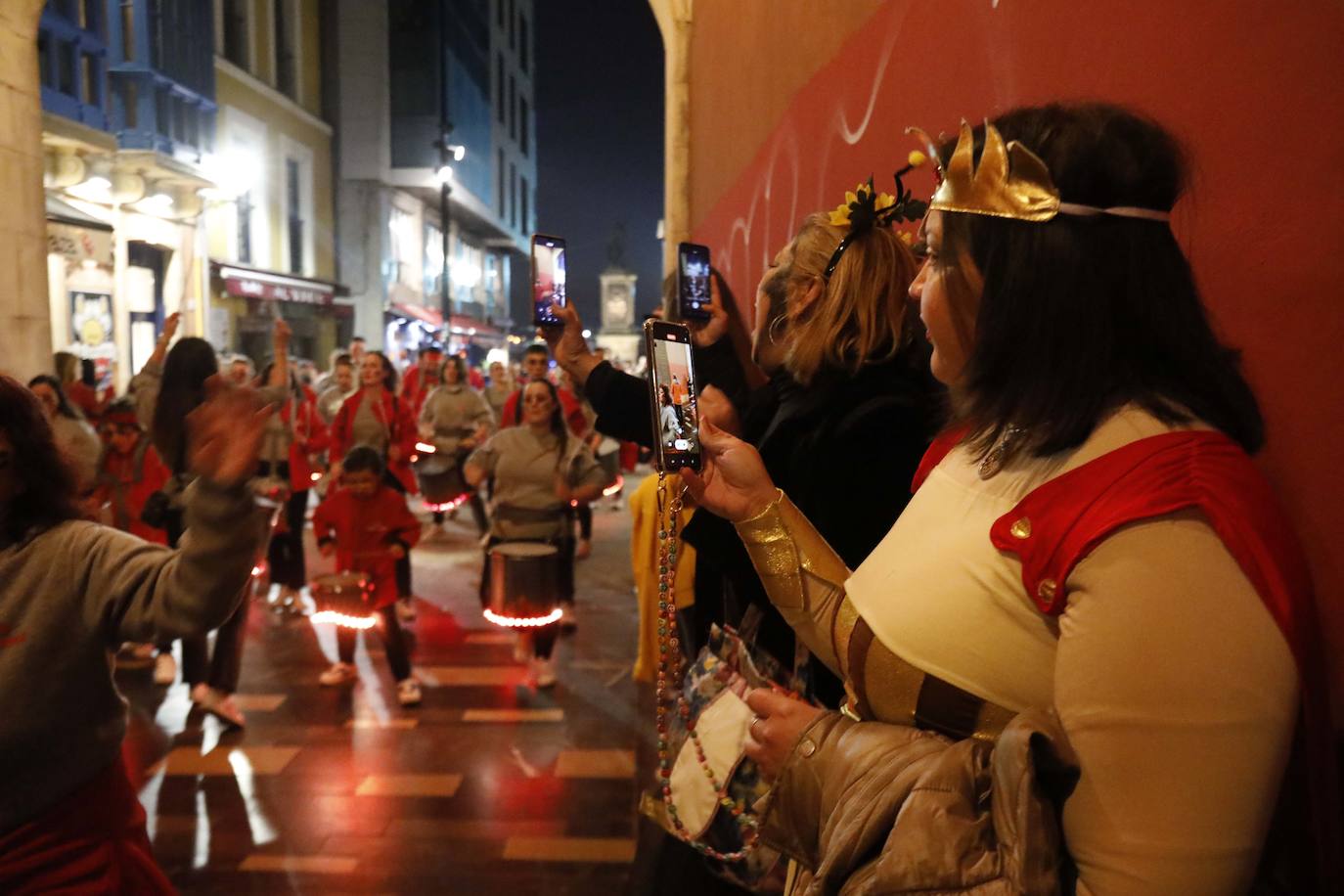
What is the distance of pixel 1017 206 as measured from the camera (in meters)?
1.03

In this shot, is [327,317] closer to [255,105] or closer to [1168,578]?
[255,105]

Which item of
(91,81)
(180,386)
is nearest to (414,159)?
(91,81)

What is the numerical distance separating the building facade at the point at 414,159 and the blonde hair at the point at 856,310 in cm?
1781

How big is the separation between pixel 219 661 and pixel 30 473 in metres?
3.62

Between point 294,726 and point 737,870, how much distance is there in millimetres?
4192

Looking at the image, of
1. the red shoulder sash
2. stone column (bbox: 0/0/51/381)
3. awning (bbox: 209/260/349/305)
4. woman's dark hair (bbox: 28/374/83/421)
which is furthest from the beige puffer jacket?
awning (bbox: 209/260/349/305)

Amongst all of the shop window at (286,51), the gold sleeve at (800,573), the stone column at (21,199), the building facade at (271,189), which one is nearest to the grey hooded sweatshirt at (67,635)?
the gold sleeve at (800,573)

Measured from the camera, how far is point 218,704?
5.14m

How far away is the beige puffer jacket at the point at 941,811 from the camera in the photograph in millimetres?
886

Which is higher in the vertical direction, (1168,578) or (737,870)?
(1168,578)

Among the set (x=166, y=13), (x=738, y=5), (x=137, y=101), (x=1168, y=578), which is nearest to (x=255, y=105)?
(x=166, y=13)

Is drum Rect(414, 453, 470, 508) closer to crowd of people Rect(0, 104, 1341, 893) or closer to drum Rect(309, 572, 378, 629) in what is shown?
drum Rect(309, 572, 378, 629)

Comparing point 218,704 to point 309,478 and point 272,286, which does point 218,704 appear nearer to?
point 309,478

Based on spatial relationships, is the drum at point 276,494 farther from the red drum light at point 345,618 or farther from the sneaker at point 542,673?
the sneaker at point 542,673
